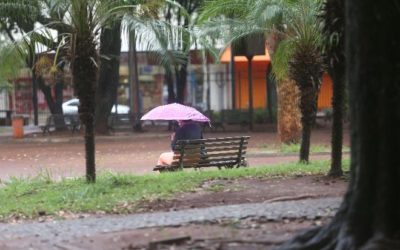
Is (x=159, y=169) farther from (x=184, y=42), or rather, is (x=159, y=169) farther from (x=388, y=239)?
(x=388, y=239)

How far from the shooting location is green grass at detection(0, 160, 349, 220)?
927 centimetres

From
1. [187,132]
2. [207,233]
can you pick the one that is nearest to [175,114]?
[187,132]

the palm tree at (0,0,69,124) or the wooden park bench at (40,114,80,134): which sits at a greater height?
the palm tree at (0,0,69,124)

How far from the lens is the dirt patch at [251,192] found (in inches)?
360

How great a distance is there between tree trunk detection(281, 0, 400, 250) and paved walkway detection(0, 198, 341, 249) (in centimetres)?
205

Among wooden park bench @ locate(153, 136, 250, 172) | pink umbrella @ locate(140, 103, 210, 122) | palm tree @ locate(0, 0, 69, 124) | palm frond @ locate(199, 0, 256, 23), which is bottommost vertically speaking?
wooden park bench @ locate(153, 136, 250, 172)

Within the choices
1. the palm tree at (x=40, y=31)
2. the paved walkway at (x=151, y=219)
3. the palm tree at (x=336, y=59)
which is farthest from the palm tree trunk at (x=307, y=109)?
the palm tree at (x=40, y=31)

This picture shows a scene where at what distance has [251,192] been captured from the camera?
9.83 m

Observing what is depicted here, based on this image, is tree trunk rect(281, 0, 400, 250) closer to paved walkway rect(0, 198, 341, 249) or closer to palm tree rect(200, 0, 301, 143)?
paved walkway rect(0, 198, 341, 249)

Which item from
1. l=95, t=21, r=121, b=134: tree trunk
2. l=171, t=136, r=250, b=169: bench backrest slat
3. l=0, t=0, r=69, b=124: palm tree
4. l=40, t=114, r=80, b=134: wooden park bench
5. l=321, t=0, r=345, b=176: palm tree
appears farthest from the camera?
l=40, t=114, r=80, b=134: wooden park bench

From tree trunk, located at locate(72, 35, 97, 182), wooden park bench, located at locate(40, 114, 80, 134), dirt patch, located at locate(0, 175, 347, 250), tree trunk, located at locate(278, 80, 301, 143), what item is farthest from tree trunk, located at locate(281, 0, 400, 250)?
wooden park bench, located at locate(40, 114, 80, 134)

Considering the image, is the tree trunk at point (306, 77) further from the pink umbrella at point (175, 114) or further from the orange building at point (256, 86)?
the orange building at point (256, 86)

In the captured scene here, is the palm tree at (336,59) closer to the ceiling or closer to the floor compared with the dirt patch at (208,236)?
closer to the ceiling

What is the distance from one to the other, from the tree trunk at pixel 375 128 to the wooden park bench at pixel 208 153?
721 cm
